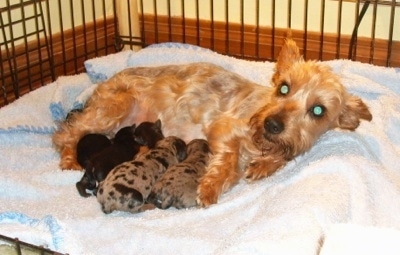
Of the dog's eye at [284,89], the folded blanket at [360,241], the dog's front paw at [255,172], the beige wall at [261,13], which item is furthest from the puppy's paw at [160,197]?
the beige wall at [261,13]

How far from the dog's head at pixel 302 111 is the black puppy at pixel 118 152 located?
0.61 m

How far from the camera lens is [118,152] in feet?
10.8

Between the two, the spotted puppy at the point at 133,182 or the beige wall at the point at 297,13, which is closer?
the spotted puppy at the point at 133,182

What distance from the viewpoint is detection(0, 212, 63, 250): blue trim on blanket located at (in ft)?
8.79

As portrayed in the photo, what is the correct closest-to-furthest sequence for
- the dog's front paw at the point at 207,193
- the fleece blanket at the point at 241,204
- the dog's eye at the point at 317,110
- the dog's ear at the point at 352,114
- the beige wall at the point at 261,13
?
the fleece blanket at the point at 241,204, the dog's front paw at the point at 207,193, the dog's eye at the point at 317,110, the dog's ear at the point at 352,114, the beige wall at the point at 261,13

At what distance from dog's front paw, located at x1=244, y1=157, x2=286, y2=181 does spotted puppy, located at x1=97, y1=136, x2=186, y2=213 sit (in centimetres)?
38

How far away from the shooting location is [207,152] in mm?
3395

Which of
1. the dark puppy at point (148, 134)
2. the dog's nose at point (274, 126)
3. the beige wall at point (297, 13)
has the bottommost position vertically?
the dark puppy at point (148, 134)

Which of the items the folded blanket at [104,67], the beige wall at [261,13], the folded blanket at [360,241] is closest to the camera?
the folded blanket at [360,241]

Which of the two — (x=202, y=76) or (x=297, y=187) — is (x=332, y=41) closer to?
(x=202, y=76)

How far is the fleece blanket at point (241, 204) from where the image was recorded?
2586 mm

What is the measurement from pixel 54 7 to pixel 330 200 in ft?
8.99

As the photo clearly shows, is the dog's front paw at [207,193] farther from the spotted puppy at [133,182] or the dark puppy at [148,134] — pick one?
the dark puppy at [148,134]

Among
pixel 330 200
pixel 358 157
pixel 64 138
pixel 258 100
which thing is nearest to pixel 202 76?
pixel 258 100
